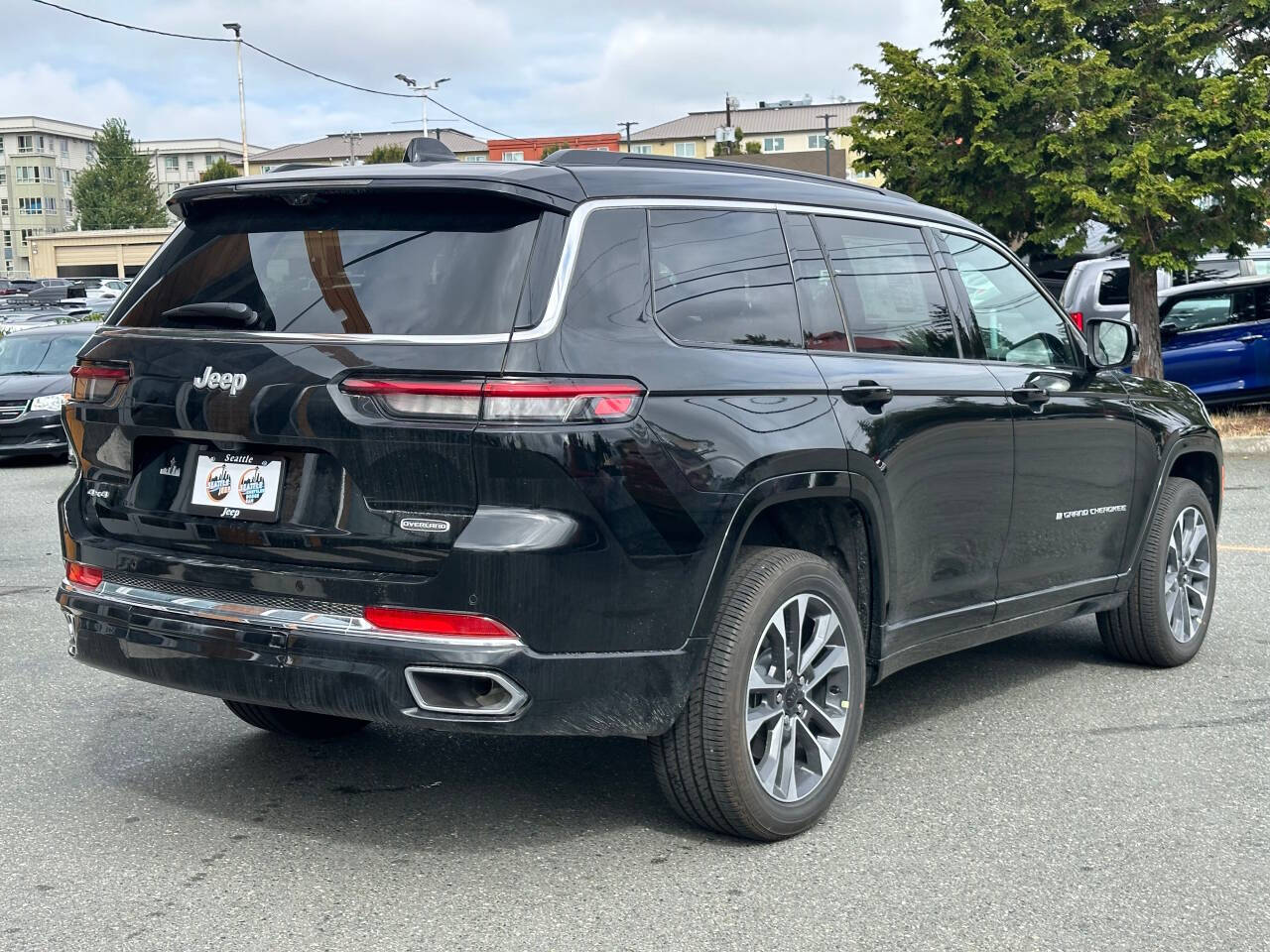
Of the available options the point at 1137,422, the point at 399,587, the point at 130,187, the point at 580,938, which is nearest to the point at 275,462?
the point at 399,587

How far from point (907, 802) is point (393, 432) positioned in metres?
1.98

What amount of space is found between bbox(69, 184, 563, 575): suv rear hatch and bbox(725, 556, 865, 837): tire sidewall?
882mm

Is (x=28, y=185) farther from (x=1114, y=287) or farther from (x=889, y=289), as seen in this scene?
(x=889, y=289)

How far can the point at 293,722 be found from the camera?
509 centimetres

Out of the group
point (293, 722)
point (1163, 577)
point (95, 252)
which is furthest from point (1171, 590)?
point (95, 252)

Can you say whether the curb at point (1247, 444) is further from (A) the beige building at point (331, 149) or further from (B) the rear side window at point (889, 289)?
(A) the beige building at point (331, 149)

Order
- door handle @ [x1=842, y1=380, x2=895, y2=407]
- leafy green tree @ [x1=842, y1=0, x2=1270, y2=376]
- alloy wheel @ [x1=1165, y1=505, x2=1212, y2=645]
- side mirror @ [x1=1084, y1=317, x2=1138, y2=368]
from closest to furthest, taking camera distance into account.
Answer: door handle @ [x1=842, y1=380, x2=895, y2=407] → side mirror @ [x1=1084, y1=317, x2=1138, y2=368] → alloy wheel @ [x1=1165, y1=505, x2=1212, y2=645] → leafy green tree @ [x1=842, y1=0, x2=1270, y2=376]

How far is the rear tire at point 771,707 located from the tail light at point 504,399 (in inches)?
26.5

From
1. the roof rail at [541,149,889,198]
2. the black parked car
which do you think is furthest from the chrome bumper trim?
the black parked car

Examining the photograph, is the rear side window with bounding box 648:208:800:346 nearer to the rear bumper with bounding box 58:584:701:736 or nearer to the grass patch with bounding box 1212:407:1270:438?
the rear bumper with bounding box 58:584:701:736

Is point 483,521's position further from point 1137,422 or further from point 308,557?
point 1137,422

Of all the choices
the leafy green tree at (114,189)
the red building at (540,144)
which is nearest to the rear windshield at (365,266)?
the red building at (540,144)

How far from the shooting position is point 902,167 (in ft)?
55.5

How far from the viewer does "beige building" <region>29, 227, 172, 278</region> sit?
91.8m
